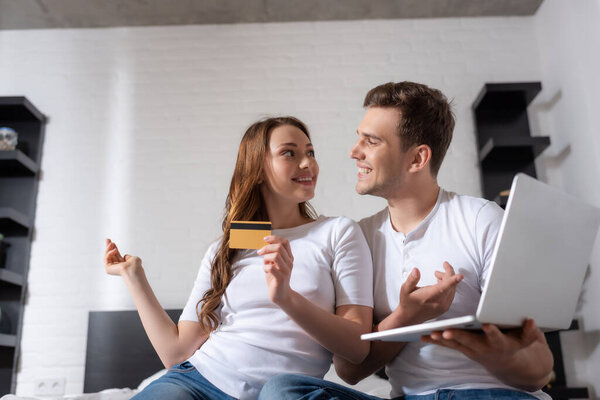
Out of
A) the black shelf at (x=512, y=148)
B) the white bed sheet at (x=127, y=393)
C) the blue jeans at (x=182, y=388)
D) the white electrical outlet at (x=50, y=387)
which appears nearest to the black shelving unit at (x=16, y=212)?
the white electrical outlet at (x=50, y=387)

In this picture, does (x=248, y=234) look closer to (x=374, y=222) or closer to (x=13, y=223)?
(x=374, y=222)

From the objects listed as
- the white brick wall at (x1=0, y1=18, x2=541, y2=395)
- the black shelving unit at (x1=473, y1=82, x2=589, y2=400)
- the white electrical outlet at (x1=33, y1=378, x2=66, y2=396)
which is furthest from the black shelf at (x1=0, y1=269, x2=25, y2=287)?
the black shelving unit at (x1=473, y1=82, x2=589, y2=400)

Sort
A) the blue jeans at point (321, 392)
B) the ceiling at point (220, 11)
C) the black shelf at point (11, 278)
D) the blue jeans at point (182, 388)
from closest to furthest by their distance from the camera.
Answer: the blue jeans at point (321, 392)
the blue jeans at point (182, 388)
the black shelf at point (11, 278)
the ceiling at point (220, 11)

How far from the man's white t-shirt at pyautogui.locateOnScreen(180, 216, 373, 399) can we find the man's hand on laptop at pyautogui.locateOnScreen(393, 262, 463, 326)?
0.17 metres

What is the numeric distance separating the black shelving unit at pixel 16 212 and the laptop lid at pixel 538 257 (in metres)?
2.76

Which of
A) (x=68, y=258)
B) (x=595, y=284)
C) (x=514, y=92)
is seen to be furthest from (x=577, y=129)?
(x=68, y=258)

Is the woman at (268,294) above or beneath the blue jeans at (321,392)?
above

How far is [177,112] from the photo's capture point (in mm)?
3402

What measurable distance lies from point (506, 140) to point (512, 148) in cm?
9

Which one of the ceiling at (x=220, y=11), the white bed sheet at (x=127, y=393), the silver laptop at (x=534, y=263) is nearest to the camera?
the silver laptop at (x=534, y=263)

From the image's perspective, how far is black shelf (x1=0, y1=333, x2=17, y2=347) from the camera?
2879mm

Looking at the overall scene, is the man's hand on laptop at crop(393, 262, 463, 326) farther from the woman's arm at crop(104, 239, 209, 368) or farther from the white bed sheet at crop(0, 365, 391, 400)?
the white bed sheet at crop(0, 365, 391, 400)

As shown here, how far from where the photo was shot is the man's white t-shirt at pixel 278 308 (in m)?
1.21

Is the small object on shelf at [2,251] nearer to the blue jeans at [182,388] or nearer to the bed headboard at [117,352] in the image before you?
the bed headboard at [117,352]
